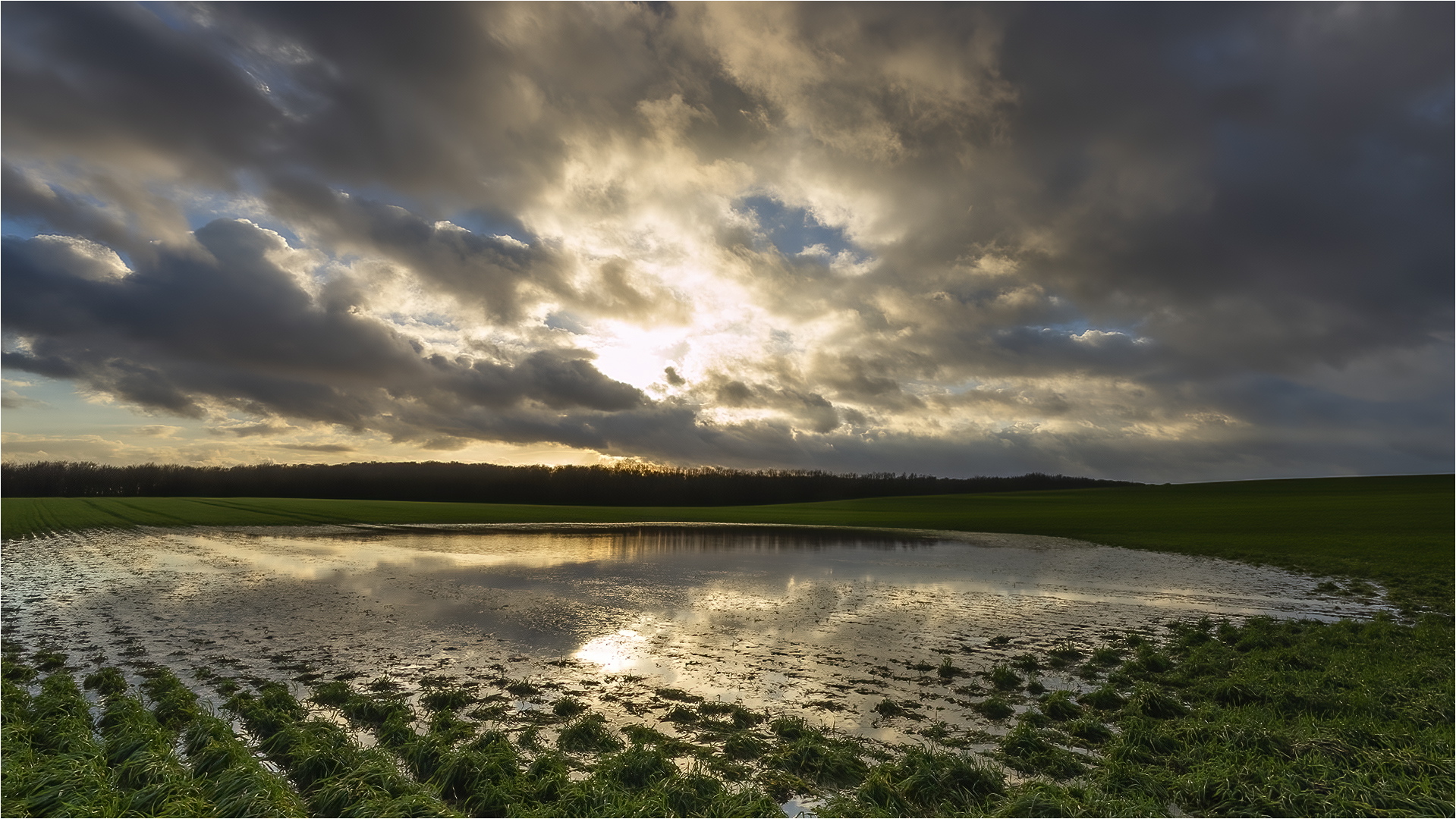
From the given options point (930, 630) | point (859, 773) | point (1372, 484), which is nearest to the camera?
point (859, 773)

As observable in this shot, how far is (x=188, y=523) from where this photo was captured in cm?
5356

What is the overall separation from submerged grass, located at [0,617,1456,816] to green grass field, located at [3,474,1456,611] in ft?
61.3

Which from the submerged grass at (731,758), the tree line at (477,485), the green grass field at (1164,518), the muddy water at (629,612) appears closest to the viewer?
the submerged grass at (731,758)

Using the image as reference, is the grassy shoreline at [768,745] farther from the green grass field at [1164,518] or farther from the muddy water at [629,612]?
the green grass field at [1164,518]

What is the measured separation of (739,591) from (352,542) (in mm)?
30716

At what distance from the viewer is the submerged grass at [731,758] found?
23.0ft

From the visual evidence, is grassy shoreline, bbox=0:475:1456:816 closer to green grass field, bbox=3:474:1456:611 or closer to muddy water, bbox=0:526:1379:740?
muddy water, bbox=0:526:1379:740

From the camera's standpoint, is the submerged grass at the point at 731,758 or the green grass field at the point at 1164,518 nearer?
the submerged grass at the point at 731,758

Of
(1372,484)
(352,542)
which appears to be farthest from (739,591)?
(1372,484)

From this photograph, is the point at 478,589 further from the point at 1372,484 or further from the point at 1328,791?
the point at 1372,484

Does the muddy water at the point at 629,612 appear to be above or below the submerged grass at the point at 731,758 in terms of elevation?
below

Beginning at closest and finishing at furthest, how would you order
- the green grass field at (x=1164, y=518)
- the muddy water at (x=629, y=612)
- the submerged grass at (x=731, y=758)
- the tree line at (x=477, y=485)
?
the submerged grass at (x=731, y=758), the muddy water at (x=629, y=612), the green grass field at (x=1164, y=518), the tree line at (x=477, y=485)

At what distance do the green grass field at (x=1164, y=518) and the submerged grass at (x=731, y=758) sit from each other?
18.7 m

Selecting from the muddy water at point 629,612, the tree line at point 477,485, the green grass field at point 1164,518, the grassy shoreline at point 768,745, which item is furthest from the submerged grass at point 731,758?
the tree line at point 477,485
